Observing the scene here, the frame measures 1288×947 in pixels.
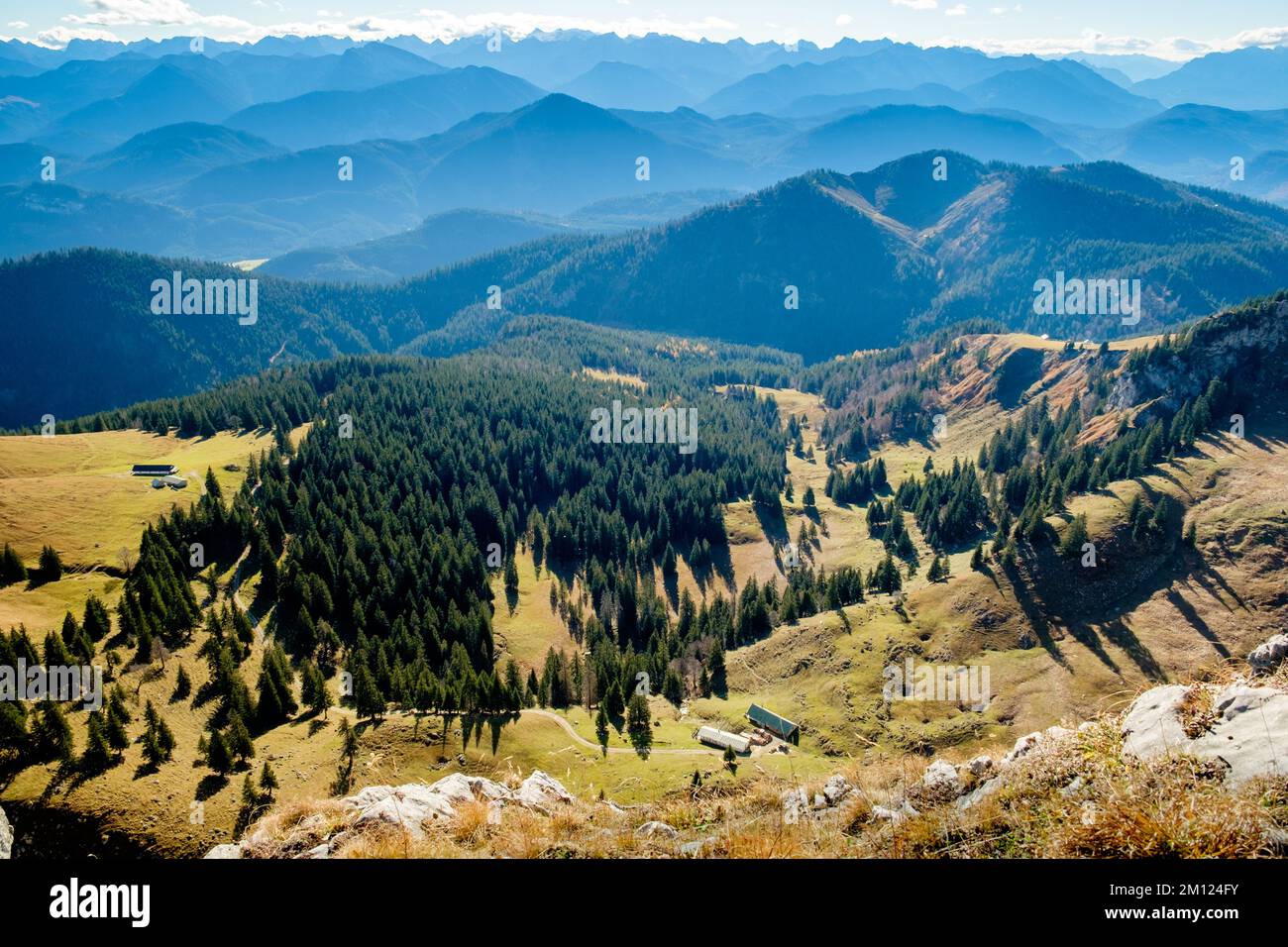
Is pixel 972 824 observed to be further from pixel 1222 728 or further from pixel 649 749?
pixel 649 749

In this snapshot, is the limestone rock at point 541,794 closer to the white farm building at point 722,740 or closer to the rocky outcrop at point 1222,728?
the rocky outcrop at point 1222,728

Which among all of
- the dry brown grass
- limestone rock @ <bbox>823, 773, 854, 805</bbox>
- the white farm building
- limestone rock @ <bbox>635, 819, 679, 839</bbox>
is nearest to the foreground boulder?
the dry brown grass

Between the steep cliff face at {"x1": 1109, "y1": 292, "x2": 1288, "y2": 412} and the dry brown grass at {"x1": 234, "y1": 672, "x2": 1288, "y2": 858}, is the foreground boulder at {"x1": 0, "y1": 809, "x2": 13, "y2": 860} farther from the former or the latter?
the steep cliff face at {"x1": 1109, "y1": 292, "x2": 1288, "y2": 412}

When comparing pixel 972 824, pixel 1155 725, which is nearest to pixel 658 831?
pixel 972 824
